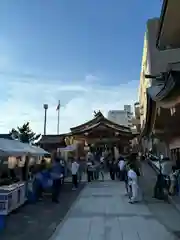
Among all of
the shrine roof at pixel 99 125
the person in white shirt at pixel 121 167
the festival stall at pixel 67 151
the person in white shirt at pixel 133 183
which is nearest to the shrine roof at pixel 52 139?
the shrine roof at pixel 99 125

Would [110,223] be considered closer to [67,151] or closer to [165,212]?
[165,212]

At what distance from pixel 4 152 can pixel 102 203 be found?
13.8 ft

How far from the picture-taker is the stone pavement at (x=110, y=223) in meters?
7.16

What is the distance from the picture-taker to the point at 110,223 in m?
8.52

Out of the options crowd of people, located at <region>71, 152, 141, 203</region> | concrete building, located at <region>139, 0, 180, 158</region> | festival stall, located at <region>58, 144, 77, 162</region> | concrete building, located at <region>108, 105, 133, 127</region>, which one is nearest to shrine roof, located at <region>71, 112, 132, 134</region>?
crowd of people, located at <region>71, 152, 141, 203</region>

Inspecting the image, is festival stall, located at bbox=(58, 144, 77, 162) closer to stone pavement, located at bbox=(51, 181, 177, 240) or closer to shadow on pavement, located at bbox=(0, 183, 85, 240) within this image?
shadow on pavement, located at bbox=(0, 183, 85, 240)

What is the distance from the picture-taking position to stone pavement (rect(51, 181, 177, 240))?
7164 mm

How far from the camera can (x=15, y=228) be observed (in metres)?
8.19

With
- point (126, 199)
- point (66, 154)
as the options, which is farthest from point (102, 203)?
point (66, 154)

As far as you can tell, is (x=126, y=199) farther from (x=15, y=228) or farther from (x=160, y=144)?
(x=160, y=144)

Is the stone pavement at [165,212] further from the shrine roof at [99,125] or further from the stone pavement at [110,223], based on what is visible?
the shrine roof at [99,125]

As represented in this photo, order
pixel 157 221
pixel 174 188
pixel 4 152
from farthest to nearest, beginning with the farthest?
pixel 174 188, pixel 4 152, pixel 157 221

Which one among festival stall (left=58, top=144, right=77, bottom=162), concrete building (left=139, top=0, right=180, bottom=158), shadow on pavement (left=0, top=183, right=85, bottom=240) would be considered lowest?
shadow on pavement (left=0, top=183, right=85, bottom=240)

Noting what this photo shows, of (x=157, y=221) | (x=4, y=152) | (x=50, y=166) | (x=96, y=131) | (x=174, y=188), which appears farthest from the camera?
(x=96, y=131)
